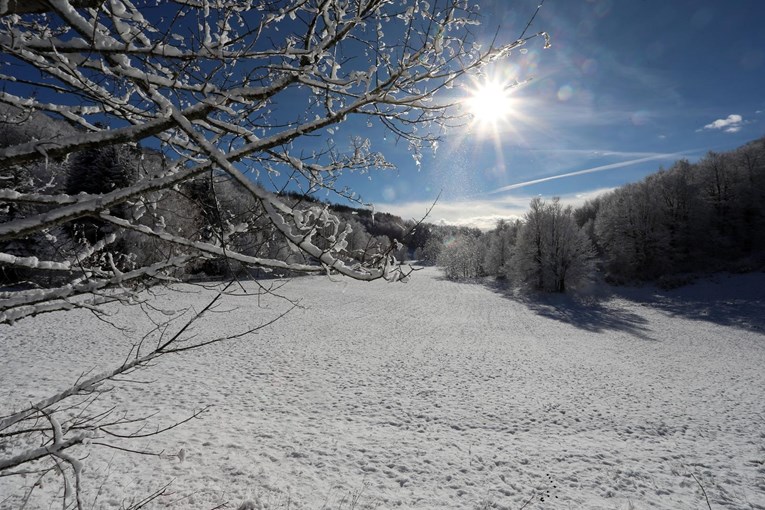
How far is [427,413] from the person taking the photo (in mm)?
8500

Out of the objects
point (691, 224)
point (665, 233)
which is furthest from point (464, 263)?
point (691, 224)

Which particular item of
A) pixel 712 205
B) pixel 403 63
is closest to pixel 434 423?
pixel 403 63

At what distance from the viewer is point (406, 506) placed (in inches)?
205

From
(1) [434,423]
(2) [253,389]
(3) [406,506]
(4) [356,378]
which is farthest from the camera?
(4) [356,378]

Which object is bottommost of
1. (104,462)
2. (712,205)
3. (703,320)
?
(703,320)

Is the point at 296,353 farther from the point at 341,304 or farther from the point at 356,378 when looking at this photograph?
the point at 341,304

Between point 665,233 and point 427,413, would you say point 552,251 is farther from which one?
point 427,413

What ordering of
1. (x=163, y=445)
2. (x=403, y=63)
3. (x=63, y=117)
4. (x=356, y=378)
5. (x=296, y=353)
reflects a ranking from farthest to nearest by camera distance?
(x=296, y=353) < (x=356, y=378) < (x=163, y=445) < (x=63, y=117) < (x=403, y=63)

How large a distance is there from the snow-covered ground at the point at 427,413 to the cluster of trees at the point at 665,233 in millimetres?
11253

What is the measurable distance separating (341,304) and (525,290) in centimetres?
1793

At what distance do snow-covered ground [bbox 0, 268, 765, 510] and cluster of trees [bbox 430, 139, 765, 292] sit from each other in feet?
36.9

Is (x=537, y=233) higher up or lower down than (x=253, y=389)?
higher up

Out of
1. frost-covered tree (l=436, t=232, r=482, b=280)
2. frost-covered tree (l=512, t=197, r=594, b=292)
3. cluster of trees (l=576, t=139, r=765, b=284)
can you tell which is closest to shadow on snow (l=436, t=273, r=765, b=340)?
frost-covered tree (l=512, t=197, r=594, b=292)

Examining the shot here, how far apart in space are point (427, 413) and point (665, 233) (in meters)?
32.0
